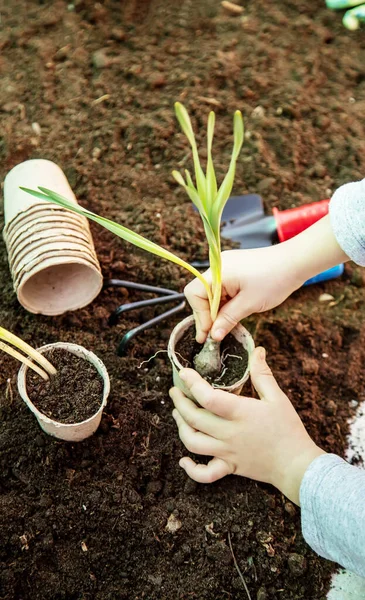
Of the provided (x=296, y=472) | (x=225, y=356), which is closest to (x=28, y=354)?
(x=225, y=356)

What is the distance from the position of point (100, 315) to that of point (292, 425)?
1.82ft

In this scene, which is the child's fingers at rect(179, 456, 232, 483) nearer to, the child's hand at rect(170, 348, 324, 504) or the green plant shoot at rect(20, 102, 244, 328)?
the child's hand at rect(170, 348, 324, 504)

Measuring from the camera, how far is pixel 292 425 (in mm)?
1141

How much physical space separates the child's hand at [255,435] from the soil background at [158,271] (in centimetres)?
10

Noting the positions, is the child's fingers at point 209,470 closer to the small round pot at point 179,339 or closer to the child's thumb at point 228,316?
the small round pot at point 179,339

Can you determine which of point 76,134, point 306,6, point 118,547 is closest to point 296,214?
point 76,134

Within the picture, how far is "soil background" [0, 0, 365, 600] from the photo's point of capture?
1162mm

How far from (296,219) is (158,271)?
37cm

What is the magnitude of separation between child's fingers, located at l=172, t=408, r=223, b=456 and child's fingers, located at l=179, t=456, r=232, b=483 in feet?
0.08

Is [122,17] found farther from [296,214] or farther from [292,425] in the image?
[292,425]

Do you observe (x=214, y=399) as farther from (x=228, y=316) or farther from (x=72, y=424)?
(x=72, y=424)

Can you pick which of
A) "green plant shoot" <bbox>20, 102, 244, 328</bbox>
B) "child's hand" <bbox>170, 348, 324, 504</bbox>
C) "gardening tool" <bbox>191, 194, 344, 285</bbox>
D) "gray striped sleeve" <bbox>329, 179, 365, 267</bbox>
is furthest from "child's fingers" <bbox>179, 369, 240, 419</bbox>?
"gardening tool" <bbox>191, 194, 344, 285</bbox>

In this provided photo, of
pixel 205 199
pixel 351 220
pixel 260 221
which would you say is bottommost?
pixel 260 221

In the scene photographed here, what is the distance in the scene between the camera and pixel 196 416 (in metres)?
1.19
